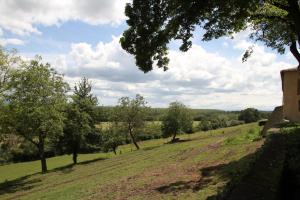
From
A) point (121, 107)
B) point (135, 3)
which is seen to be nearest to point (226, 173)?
point (135, 3)

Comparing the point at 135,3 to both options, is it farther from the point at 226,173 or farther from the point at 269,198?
the point at 269,198

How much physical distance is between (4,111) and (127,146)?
57999 millimetres

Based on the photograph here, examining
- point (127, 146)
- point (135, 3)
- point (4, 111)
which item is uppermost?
point (135, 3)

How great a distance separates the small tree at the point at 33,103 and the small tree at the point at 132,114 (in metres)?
29.0

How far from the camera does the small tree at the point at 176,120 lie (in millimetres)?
88438

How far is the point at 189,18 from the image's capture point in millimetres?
18078

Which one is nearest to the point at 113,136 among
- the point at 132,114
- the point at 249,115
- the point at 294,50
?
the point at 132,114

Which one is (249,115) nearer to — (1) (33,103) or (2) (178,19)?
(1) (33,103)

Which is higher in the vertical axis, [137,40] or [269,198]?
[137,40]

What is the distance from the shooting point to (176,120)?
291 feet

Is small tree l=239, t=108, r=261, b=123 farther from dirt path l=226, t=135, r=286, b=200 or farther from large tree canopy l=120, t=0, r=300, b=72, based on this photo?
dirt path l=226, t=135, r=286, b=200

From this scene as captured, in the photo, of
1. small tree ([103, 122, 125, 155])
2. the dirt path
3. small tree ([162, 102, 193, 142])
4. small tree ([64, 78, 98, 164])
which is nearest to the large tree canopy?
the dirt path

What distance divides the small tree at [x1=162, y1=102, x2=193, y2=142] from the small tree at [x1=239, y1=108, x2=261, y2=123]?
149 feet

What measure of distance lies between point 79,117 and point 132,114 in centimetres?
1762
